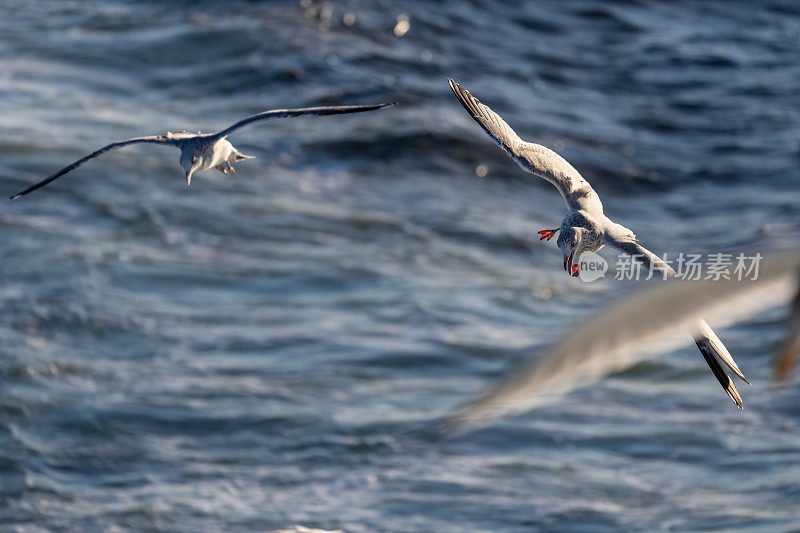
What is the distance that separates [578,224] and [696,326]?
26.4 inches

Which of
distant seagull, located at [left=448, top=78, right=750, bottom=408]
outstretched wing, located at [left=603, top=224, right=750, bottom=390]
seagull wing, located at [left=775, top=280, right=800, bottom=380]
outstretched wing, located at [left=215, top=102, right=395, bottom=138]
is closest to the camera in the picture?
outstretched wing, located at [left=215, top=102, right=395, bottom=138]

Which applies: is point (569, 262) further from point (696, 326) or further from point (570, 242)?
point (696, 326)

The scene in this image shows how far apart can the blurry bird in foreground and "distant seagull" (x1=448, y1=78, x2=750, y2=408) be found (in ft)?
0.95

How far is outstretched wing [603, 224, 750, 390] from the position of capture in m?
3.05

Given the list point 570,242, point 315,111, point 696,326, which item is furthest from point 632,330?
point 315,111

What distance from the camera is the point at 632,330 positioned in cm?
260

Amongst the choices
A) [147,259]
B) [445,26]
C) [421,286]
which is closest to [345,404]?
[421,286]

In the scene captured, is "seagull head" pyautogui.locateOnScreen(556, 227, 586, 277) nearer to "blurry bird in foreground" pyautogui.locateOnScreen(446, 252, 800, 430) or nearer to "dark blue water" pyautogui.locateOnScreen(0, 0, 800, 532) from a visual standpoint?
"blurry bird in foreground" pyautogui.locateOnScreen(446, 252, 800, 430)

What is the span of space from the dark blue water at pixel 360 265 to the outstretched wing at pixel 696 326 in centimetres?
380

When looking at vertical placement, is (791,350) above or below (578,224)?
below

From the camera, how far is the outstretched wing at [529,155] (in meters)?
3.56

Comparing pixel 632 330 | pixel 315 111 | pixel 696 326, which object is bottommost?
pixel 632 330

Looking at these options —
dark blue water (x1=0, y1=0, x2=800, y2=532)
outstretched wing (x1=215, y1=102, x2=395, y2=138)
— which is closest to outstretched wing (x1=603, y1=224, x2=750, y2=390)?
outstretched wing (x1=215, y1=102, x2=395, y2=138)

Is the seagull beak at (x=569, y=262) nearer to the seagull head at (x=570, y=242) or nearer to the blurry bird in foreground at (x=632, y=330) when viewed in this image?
the seagull head at (x=570, y=242)
